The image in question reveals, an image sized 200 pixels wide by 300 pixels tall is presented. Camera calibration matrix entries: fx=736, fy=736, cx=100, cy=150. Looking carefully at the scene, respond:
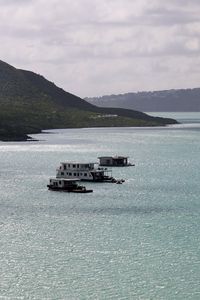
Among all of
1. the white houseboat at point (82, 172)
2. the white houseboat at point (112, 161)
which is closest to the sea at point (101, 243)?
the white houseboat at point (82, 172)

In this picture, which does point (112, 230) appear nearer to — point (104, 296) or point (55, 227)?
point (55, 227)

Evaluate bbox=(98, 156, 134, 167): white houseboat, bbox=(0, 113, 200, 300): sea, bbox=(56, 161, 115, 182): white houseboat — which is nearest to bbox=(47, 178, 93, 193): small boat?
bbox=(0, 113, 200, 300): sea

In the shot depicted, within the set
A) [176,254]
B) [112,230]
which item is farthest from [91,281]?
[112,230]

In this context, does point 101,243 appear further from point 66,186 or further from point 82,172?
point 82,172

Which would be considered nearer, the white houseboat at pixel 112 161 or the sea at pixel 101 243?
the sea at pixel 101 243

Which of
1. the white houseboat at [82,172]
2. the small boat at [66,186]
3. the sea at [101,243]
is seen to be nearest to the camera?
the sea at [101,243]

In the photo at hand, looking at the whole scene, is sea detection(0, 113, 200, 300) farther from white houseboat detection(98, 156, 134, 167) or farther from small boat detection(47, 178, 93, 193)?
white houseboat detection(98, 156, 134, 167)

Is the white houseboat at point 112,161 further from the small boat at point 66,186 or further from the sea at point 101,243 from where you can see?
the small boat at point 66,186

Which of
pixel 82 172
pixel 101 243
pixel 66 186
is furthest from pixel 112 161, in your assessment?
A: pixel 101 243

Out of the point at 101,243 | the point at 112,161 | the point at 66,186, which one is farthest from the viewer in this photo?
the point at 112,161

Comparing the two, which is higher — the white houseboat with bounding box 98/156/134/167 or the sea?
the white houseboat with bounding box 98/156/134/167

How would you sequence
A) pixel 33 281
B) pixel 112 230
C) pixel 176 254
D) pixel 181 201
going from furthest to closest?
pixel 181 201 → pixel 112 230 → pixel 176 254 → pixel 33 281
